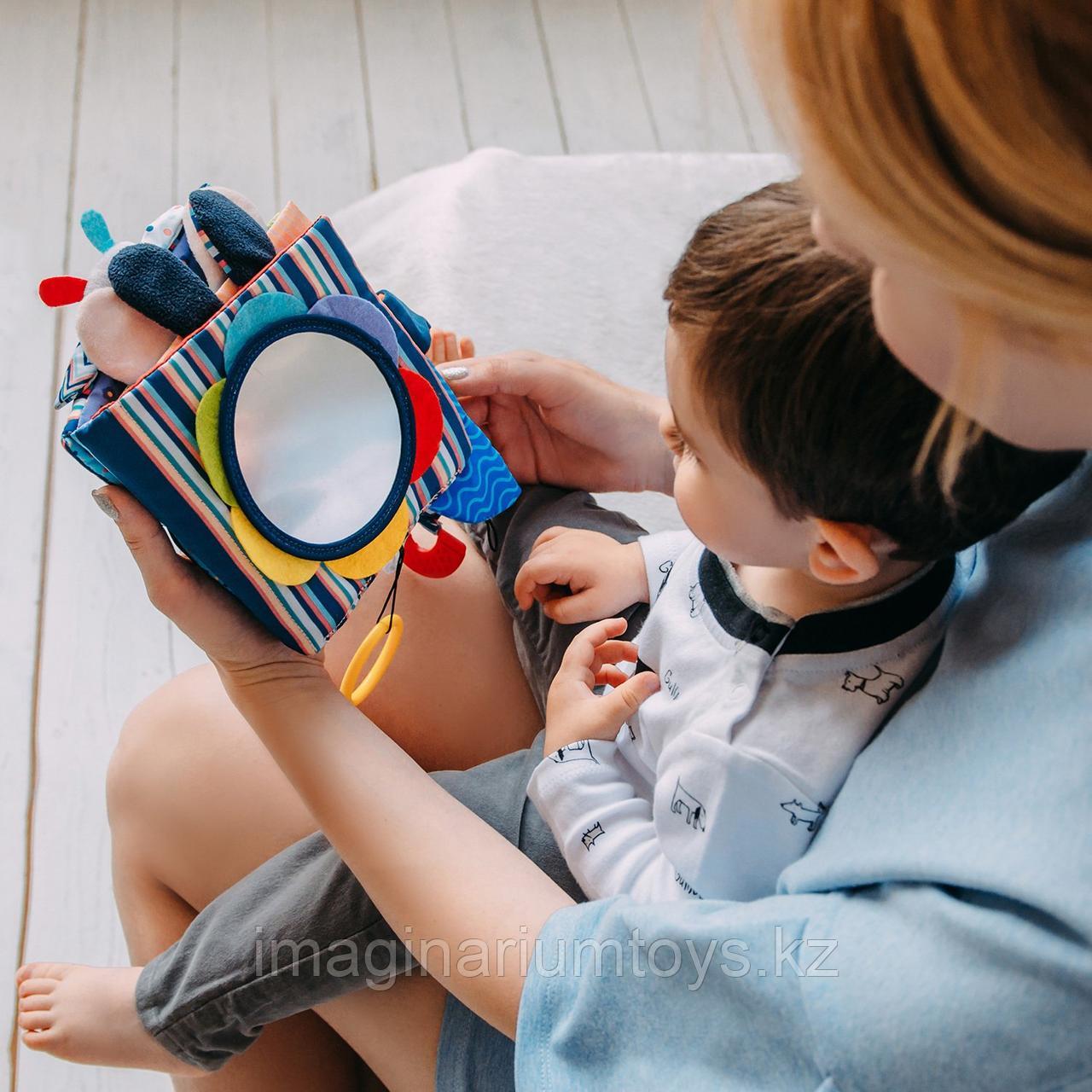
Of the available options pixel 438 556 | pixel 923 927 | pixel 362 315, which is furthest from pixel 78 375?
pixel 923 927

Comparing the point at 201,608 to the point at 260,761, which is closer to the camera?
the point at 201,608

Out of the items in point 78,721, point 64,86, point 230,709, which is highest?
point 64,86

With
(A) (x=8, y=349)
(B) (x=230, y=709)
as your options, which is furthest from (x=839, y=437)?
(A) (x=8, y=349)

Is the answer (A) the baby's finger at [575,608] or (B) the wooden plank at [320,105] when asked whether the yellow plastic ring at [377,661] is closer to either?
(A) the baby's finger at [575,608]

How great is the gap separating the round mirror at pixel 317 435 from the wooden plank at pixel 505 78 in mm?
1132

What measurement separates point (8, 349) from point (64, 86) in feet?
1.76

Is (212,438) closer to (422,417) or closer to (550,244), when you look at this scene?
(422,417)

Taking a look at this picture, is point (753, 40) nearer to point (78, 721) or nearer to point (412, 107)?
point (78, 721)

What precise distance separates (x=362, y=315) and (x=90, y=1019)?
21.5 inches

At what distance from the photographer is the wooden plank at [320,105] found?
1.64m

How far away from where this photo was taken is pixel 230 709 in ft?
2.73

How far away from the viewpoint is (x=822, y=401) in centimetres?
51

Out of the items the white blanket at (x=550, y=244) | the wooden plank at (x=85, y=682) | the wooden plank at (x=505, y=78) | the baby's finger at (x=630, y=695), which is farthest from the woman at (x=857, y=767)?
the wooden plank at (x=505, y=78)

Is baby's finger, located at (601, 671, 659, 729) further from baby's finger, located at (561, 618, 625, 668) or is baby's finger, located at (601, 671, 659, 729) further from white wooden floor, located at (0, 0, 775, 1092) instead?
white wooden floor, located at (0, 0, 775, 1092)
